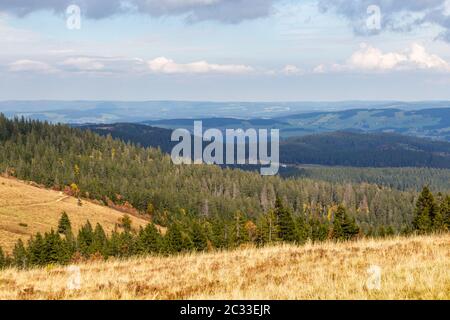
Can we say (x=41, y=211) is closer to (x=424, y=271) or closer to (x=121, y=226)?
(x=121, y=226)

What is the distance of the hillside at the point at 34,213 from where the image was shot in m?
100

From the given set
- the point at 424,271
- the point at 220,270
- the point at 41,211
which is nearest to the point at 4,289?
the point at 220,270

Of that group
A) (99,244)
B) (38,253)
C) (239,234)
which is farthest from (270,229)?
(38,253)

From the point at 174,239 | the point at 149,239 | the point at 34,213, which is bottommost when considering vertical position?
the point at 34,213

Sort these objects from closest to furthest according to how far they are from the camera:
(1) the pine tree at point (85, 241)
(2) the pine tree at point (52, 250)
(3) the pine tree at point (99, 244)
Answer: (2) the pine tree at point (52, 250) < (3) the pine tree at point (99, 244) < (1) the pine tree at point (85, 241)

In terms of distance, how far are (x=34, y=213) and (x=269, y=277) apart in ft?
382

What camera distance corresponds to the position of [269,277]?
1385cm

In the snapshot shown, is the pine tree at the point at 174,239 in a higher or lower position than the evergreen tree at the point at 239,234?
higher

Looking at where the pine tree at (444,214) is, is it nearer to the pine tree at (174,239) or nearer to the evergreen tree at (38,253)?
the pine tree at (174,239)

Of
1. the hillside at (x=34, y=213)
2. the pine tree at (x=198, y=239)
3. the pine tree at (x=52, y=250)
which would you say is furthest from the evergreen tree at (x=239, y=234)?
the hillside at (x=34, y=213)

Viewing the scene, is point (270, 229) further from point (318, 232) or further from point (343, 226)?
point (318, 232)

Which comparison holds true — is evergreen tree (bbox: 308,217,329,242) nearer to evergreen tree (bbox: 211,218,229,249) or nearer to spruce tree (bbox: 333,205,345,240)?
spruce tree (bbox: 333,205,345,240)

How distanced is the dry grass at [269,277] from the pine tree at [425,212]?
4754cm
